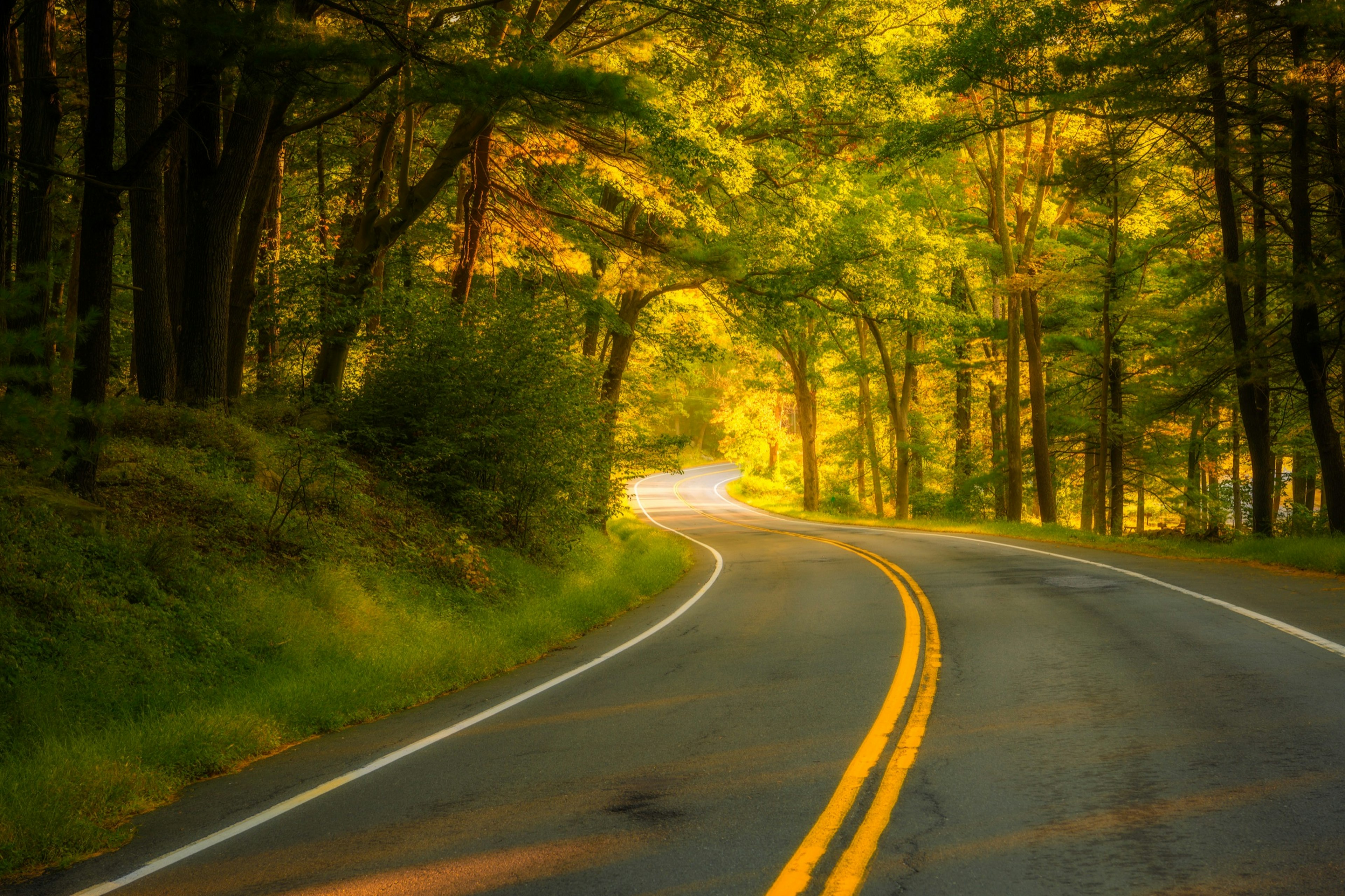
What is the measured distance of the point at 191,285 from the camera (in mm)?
12977

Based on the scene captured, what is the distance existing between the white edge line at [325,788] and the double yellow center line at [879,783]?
9.55 ft

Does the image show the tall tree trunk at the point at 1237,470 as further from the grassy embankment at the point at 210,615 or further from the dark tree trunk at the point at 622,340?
the grassy embankment at the point at 210,615

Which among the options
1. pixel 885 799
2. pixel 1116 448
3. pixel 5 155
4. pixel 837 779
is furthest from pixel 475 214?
pixel 1116 448

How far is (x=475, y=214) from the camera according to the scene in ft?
61.4

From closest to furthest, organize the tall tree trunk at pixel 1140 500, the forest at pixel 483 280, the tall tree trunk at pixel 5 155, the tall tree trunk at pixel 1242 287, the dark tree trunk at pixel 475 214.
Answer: the forest at pixel 483 280 → the tall tree trunk at pixel 5 155 → the tall tree trunk at pixel 1242 287 → the dark tree trunk at pixel 475 214 → the tall tree trunk at pixel 1140 500

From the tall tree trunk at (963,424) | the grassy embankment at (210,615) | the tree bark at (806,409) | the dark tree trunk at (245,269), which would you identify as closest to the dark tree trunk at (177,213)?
the dark tree trunk at (245,269)

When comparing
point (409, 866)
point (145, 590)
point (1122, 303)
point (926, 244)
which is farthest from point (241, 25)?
point (1122, 303)

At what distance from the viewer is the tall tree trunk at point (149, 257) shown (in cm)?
1230

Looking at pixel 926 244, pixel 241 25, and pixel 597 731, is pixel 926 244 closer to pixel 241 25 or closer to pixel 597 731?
pixel 241 25

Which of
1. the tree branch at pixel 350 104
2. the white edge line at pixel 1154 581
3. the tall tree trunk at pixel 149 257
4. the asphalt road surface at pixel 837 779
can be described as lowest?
the asphalt road surface at pixel 837 779

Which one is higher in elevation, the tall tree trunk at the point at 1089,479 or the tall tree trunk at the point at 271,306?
the tall tree trunk at the point at 271,306

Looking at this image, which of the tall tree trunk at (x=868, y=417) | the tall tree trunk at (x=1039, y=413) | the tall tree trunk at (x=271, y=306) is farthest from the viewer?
the tall tree trunk at (x=868, y=417)

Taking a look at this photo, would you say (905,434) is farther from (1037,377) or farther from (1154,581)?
(1154,581)

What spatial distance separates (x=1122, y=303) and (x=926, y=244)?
256 inches
